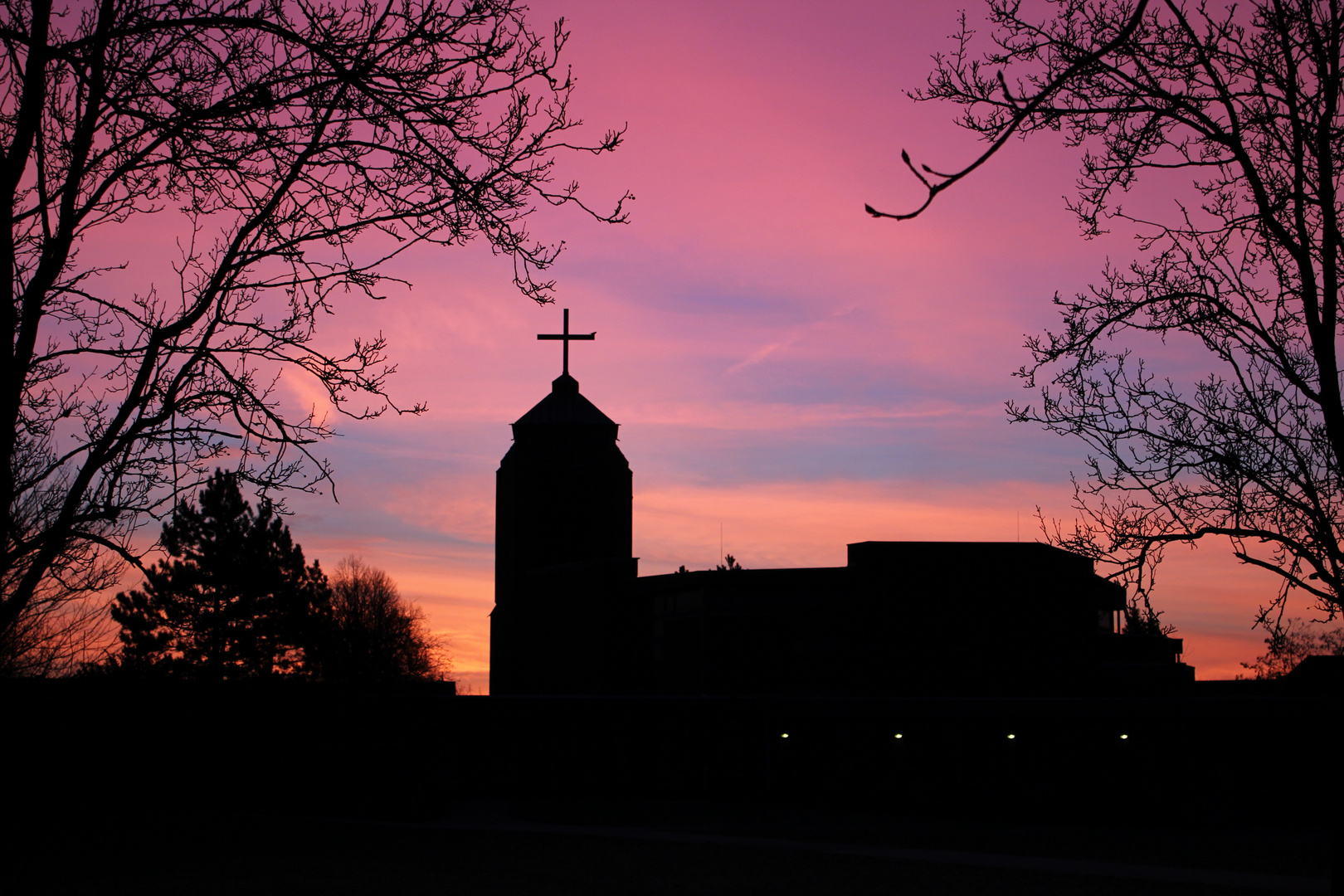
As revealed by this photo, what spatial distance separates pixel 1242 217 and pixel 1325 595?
3.94m

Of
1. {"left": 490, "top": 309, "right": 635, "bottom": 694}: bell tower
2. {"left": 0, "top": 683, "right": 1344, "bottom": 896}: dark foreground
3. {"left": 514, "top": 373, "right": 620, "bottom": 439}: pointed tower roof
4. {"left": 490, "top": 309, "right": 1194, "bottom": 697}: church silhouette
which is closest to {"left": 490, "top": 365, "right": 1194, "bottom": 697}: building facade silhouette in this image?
{"left": 490, "top": 309, "right": 1194, "bottom": 697}: church silhouette

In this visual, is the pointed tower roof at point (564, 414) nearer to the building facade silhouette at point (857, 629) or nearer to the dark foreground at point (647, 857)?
the building facade silhouette at point (857, 629)

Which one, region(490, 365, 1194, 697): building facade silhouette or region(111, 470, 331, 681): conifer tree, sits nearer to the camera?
region(490, 365, 1194, 697): building facade silhouette

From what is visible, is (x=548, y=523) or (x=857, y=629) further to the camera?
(x=548, y=523)

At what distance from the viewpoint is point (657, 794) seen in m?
42.7

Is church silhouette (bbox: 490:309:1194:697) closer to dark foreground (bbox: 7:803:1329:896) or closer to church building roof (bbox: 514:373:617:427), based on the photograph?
church building roof (bbox: 514:373:617:427)

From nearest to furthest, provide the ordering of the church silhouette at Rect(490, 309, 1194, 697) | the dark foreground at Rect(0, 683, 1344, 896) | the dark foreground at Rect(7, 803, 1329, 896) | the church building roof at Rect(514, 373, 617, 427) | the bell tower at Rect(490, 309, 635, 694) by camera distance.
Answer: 1. the dark foreground at Rect(7, 803, 1329, 896)
2. the dark foreground at Rect(0, 683, 1344, 896)
3. the church silhouette at Rect(490, 309, 1194, 697)
4. the bell tower at Rect(490, 309, 635, 694)
5. the church building roof at Rect(514, 373, 617, 427)

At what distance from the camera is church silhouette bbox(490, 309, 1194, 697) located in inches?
1988

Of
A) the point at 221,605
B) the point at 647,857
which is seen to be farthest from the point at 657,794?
the point at 221,605

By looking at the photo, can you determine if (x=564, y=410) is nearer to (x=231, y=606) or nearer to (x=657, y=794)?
(x=231, y=606)

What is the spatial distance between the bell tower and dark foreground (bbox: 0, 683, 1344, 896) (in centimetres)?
2208

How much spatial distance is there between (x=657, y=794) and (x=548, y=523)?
29.5 m

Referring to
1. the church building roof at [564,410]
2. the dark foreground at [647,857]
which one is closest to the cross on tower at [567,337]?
the church building roof at [564,410]

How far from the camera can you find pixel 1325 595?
11.9m
